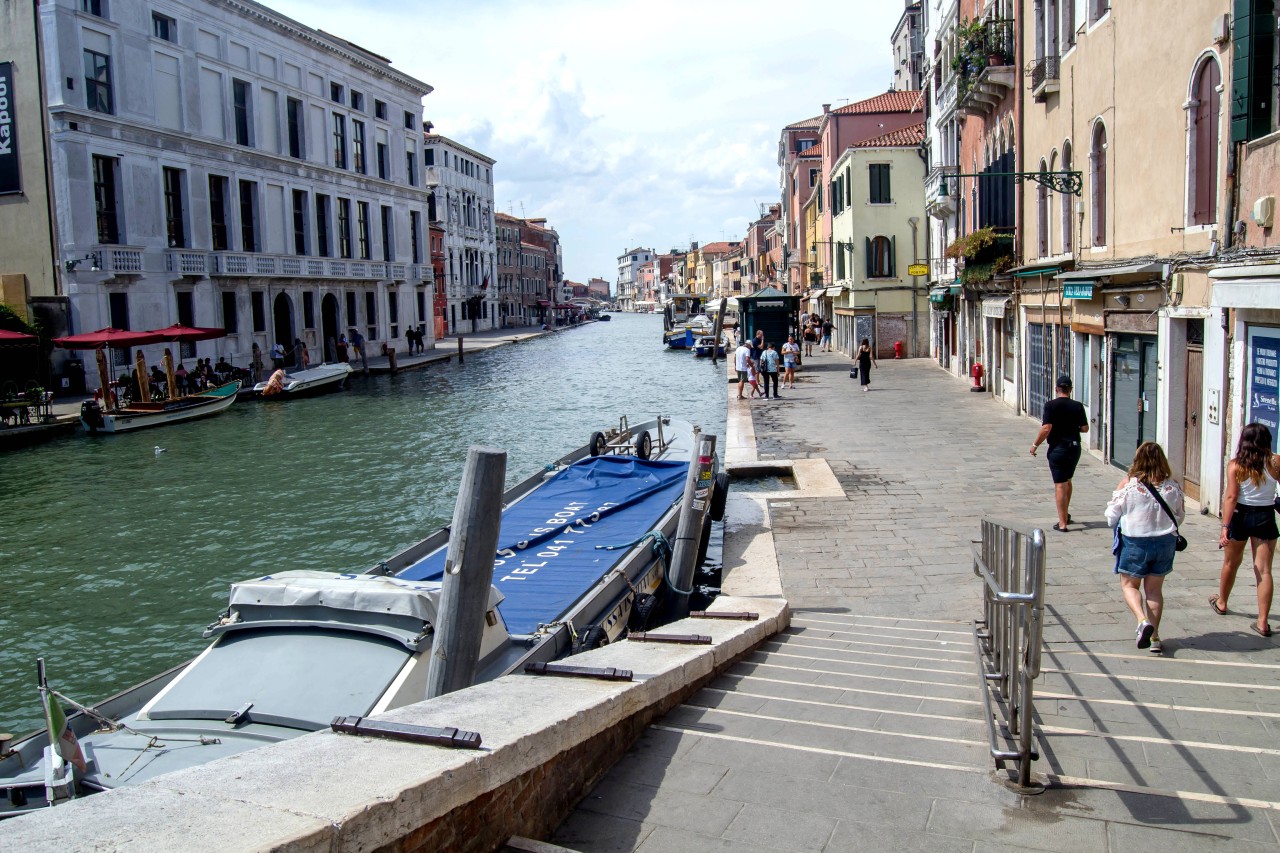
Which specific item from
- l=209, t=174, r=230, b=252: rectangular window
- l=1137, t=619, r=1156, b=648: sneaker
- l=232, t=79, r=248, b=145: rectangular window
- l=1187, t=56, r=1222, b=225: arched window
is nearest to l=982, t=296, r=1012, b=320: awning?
l=1187, t=56, r=1222, b=225: arched window

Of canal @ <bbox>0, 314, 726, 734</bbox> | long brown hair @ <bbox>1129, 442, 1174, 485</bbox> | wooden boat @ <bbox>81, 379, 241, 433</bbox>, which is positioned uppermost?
long brown hair @ <bbox>1129, 442, 1174, 485</bbox>

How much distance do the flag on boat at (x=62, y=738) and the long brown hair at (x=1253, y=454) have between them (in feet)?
22.4

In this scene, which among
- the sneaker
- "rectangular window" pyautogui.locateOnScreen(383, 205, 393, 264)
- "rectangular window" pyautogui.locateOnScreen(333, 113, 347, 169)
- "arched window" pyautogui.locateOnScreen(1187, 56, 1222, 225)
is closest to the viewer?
the sneaker

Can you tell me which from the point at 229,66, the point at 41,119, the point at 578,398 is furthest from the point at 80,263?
the point at 578,398

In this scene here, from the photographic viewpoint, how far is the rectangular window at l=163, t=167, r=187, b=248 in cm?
3578

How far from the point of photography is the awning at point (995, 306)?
837 inches

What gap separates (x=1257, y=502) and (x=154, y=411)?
2542 centimetres

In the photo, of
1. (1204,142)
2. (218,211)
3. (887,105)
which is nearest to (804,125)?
(887,105)

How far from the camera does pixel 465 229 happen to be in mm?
86000

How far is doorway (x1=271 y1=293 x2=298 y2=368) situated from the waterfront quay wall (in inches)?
1569

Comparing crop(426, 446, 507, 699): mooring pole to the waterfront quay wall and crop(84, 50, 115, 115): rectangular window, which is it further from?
crop(84, 50, 115, 115): rectangular window

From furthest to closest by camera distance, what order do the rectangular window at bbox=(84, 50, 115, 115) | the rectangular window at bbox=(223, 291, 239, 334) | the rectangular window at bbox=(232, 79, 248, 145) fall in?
the rectangular window at bbox=(232, 79, 248, 145)
the rectangular window at bbox=(223, 291, 239, 334)
the rectangular window at bbox=(84, 50, 115, 115)

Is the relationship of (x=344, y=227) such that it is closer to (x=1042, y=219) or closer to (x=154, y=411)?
(x=154, y=411)

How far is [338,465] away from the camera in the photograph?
2031 centimetres
